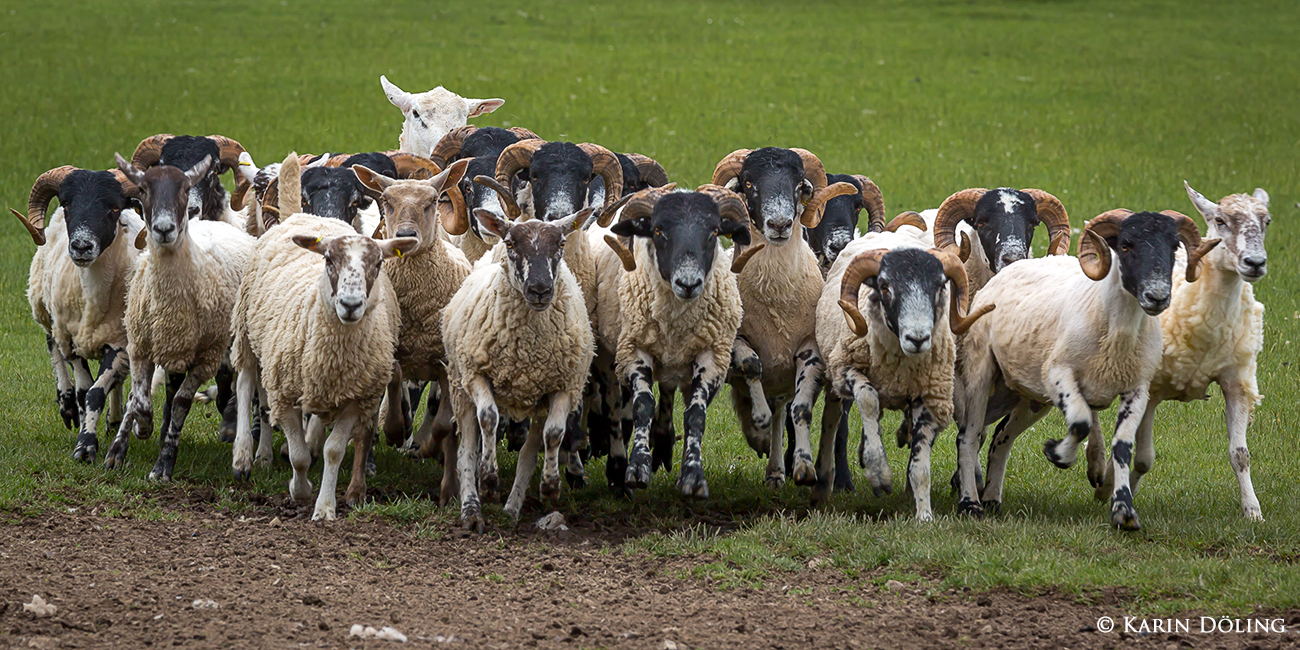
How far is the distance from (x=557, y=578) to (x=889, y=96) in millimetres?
24326

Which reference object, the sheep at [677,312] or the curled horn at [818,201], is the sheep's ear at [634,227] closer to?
the sheep at [677,312]

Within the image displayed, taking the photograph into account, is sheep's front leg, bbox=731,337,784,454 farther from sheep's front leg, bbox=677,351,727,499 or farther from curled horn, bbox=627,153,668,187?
curled horn, bbox=627,153,668,187

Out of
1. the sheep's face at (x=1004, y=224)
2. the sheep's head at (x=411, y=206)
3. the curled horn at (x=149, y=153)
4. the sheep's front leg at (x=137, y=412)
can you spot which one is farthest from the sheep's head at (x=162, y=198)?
the sheep's face at (x=1004, y=224)

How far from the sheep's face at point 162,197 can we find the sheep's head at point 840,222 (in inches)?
196

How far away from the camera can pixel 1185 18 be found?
134ft

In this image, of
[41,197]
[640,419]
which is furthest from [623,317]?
[41,197]

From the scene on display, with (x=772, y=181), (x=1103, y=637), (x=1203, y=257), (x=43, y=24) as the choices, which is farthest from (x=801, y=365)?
(x=43, y=24)

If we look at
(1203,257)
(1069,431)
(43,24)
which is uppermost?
(43,24)

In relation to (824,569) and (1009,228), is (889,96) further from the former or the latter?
(824,569)

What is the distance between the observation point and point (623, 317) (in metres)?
9.45

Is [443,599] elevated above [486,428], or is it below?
below

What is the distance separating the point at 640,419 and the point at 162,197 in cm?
376

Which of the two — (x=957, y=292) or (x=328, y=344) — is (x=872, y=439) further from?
(x=328, y=344)

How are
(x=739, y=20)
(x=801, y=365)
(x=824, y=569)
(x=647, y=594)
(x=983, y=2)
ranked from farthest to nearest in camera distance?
(x=983, y=2) < (x=739, y=20) < (x=801, y=365) < (x=824, y=569) < (x=647, y=594)
